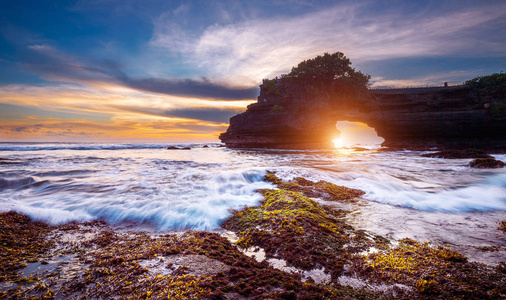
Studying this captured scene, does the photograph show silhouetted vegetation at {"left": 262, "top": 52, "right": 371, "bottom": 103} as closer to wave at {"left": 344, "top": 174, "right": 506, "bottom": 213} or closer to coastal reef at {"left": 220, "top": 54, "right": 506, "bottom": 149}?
coastal reef at {"left": 220, "top": 54, "right": 506, "bottom": 149}

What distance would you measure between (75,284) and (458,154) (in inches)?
985

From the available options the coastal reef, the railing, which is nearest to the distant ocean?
the coastal reef

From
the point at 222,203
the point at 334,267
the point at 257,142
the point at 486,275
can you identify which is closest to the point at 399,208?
the point at 486,275

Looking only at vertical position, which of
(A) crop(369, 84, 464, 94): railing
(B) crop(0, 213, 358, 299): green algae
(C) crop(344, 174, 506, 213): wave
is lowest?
(C) crop(344, 174, 506, 213): wave

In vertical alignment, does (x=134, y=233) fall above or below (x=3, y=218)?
below

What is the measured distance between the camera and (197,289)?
1885mm

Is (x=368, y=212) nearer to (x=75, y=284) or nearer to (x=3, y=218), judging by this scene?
(x=75, y=284)

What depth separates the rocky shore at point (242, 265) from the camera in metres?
1.94

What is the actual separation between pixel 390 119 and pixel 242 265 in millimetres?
34700

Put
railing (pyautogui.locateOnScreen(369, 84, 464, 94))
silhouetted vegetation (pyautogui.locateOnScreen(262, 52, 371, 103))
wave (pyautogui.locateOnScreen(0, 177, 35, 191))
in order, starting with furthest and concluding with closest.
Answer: silhouetted vegetation (pyautogui.locateOnScreen(262, 52, 371, 103))
railing (pyautogui.locateOnScreen(369, 84, 464, 94))
wave (pyautogui.locateOnScreen(0, 177, 35, 191))

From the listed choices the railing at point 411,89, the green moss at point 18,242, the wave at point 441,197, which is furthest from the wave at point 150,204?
the railing at point 411,89

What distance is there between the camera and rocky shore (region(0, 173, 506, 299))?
1.94 m

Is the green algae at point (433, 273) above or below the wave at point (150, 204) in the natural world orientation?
below

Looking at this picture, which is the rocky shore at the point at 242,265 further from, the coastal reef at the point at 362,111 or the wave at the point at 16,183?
the coastal reef at the point at 362,111
